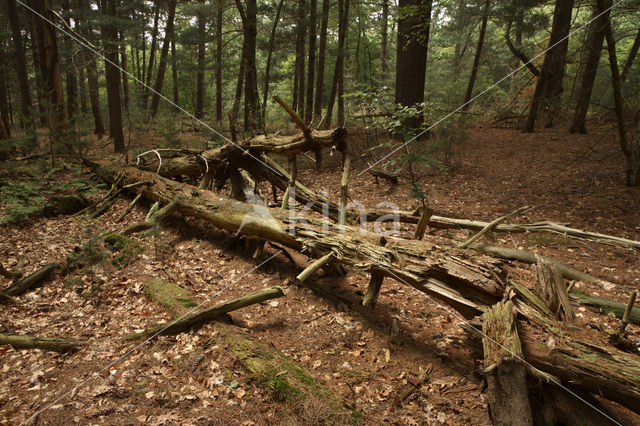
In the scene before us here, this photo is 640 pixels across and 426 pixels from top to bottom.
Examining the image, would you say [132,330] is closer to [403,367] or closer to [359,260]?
[359,260]

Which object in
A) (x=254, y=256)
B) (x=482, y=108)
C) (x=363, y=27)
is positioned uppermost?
(x=363, y=27)

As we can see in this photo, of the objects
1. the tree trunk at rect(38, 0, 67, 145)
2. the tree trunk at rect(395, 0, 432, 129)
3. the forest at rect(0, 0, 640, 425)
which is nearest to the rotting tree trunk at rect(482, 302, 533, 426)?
the forest at rect(0, 0, 640, 425)

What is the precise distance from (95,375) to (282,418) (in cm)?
172

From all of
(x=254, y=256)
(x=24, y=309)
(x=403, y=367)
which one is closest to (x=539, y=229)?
(x=403, y=367)

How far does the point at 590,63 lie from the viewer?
28.1ft

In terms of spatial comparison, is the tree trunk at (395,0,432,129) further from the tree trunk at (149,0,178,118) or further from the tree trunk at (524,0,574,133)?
the tree trunk at (149,0,178,118)

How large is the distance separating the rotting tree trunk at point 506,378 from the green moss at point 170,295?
3163 millimetres

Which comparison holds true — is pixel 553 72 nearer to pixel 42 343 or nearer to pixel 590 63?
pixel 590 63

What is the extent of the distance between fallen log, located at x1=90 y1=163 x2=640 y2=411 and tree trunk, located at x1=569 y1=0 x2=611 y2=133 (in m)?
5.31

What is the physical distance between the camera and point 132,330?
3674 mm

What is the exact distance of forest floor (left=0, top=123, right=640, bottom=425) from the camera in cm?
269

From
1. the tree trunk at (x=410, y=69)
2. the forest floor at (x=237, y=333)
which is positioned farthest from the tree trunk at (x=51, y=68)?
the tree trunk at (x=410, y=69)

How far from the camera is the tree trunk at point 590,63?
629 centimetres

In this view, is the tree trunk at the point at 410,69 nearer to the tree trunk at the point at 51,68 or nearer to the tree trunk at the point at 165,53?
the tree trunk at the point at 51,68
